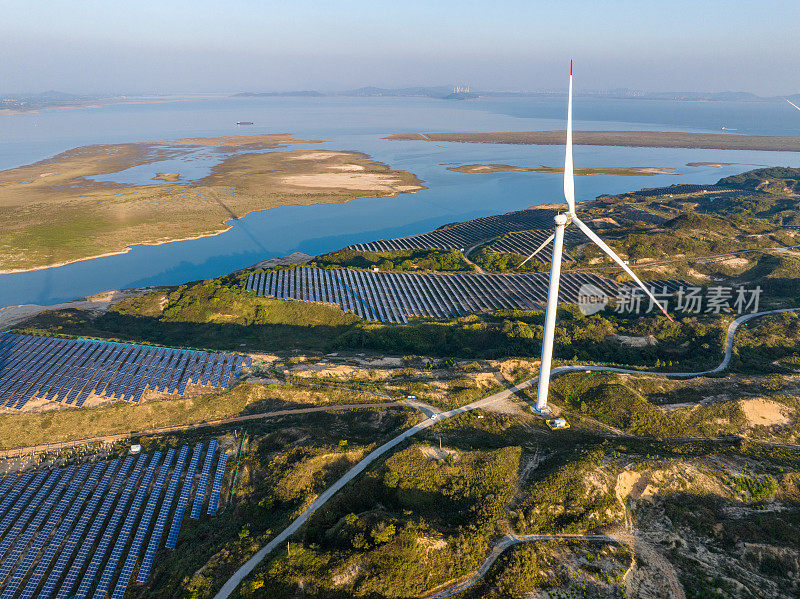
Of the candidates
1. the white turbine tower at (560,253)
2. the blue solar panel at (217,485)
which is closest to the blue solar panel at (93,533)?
the blue solar panel at (217,485)

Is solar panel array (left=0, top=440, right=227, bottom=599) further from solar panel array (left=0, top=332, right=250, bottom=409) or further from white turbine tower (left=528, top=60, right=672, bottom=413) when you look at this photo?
white turbine tower (left=528, top=60, right=672, bottom=413)

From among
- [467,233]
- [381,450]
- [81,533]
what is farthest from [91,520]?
[467,233]

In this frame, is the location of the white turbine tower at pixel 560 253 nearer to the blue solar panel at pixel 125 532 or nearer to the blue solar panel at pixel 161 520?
the blue solar panel at pixel 161 520

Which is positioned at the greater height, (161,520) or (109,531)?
(161,520)

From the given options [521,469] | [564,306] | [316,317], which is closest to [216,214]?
[316,317]

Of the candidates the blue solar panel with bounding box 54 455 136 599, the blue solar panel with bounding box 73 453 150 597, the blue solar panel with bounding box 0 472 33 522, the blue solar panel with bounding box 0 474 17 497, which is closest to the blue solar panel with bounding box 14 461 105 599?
the blue solar panel with bounding box 54 455 136 599

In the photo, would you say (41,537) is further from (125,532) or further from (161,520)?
(161,520)

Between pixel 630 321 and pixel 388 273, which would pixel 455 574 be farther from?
pixel 388 273

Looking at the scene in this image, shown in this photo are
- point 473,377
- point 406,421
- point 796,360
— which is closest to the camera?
point 406,421
